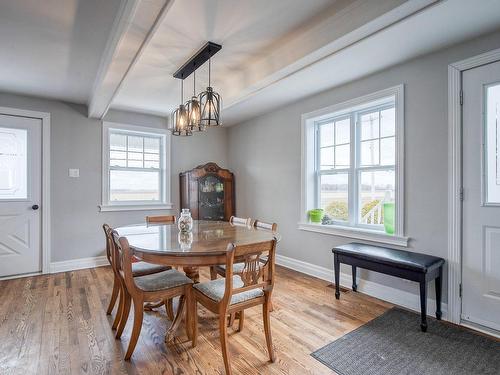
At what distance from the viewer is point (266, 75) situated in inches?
113

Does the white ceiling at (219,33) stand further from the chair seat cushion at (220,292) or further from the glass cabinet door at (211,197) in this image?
the chair seat cushion at (220,292)

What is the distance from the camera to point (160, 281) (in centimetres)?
205

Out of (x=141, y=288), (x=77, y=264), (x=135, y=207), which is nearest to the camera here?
(x=141, y=288)

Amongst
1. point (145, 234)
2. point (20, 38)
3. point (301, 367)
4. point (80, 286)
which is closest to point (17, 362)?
point (145, 234)

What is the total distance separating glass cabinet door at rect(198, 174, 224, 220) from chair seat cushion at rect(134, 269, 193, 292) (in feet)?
7.96

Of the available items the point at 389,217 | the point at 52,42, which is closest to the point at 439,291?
the point at 389,217

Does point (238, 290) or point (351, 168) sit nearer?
point (238, 290)

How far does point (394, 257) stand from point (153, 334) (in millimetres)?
2143

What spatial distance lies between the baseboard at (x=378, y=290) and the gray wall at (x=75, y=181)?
2838 millimetres

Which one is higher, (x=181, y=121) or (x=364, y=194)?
(x=181, y=121)

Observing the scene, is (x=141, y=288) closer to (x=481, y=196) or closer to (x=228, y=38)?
(x=228, y=38)

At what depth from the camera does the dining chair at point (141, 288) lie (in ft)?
6.04

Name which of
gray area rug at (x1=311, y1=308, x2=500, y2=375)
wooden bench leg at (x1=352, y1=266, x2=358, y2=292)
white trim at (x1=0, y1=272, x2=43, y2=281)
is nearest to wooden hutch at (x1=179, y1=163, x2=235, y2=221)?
white trim at (x1=0, y1=272, x2=43, y2=281)

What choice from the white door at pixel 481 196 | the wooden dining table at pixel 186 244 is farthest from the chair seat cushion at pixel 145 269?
the white door at pixel 481 196
